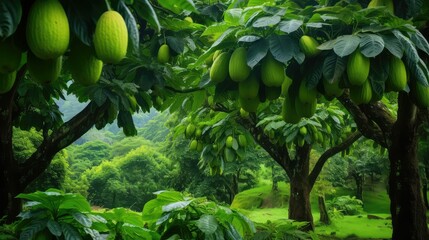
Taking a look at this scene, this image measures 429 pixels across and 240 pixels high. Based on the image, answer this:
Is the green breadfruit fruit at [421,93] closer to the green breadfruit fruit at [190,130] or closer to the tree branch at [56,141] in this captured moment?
the tree branch at [56,141]

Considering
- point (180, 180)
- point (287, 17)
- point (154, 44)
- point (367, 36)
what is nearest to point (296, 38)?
point (287, 17)

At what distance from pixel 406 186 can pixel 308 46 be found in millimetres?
1790

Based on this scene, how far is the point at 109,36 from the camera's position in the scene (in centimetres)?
88

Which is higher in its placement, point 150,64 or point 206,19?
point 206,19

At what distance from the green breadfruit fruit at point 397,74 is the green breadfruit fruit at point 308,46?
29cm

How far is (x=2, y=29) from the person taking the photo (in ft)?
2.61

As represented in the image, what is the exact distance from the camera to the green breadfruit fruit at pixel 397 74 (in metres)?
1.54

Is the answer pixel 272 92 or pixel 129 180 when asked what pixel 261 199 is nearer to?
pixel 129 180

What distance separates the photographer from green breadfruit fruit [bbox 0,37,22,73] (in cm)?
89

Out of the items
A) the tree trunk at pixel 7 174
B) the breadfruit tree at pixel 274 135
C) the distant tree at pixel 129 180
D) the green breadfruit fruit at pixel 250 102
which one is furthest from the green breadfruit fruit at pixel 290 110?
the distant tree at pixel 129 180

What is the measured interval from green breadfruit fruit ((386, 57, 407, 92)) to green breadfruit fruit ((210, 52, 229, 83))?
0.68 metres

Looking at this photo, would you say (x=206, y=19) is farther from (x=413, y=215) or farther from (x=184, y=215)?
(x=413, y=215)

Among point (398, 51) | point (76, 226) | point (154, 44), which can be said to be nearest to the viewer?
point (398, 51)

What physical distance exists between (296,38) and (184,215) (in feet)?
3.67
